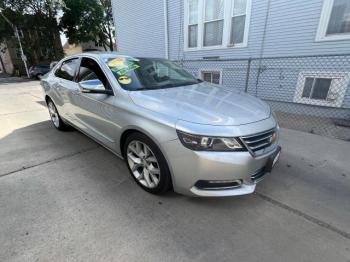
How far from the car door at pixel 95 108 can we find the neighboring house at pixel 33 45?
73.4ft

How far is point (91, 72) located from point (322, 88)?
17.6 feet

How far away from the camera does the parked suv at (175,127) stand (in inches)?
77.5

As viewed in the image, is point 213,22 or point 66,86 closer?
point 66,86

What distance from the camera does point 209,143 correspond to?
1.95 meters

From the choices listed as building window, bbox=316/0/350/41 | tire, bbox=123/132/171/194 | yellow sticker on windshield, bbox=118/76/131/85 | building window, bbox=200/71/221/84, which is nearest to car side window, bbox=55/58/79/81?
yellow sticker on windshield, bbox=118/76/131/85

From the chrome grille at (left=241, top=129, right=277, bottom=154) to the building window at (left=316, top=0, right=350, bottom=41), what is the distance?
4.32m

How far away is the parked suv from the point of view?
1.97 meters

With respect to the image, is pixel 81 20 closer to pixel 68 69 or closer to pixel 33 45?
pixel 33 45

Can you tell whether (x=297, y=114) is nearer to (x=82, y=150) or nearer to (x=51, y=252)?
(x=82, y=150)

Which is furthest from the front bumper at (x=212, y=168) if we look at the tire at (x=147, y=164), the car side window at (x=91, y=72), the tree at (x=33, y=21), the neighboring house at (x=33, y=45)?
the neighboring house at (x=33, y=45)

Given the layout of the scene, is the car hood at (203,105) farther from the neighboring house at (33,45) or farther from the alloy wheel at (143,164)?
the neighboring house at (33,45)

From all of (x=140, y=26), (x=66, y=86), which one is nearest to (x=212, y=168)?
(x=66, y=86)

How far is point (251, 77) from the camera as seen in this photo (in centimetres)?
652

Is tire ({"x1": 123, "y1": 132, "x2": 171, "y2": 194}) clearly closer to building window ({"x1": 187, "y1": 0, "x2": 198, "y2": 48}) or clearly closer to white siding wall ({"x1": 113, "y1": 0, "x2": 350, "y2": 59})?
white siding wall ({"x1": 113, "y1": 0, "x2": 350, "y2": 59})
